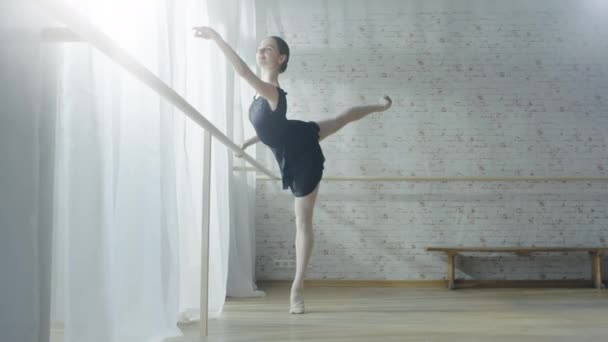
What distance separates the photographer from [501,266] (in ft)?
12.7

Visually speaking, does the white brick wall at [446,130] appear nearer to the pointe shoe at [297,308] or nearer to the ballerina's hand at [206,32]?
the pointe shoe at [297,308]

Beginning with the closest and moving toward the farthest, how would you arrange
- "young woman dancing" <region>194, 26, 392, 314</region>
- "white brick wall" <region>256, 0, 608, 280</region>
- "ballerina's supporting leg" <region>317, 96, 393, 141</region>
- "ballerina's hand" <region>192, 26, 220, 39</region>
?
1. "ballerina's hand" <region>192, 26, 220, 39</region>
2. "young woman dancing" <region>194, 26, 392, 314</region>
3. "ballerina's supporting leg" <region>317, 96, 393, 141</region>
4. "white brick wall" <region>256, 0, 608, 280</region>

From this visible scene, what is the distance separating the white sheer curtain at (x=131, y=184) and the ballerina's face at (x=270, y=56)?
28 cm

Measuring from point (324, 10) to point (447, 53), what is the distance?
103cm

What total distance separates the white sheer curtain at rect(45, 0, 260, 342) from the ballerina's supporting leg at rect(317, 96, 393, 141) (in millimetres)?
542

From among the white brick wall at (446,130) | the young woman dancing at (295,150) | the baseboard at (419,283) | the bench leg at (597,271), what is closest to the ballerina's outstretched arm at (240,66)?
the young woman dancing at (295,150)

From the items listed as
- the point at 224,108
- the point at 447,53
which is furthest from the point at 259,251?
the point at 447,53

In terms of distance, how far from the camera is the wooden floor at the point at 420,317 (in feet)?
6.23

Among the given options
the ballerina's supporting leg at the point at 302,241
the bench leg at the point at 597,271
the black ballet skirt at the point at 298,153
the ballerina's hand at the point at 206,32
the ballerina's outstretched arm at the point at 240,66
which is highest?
the ballerina's hand at the point at 206,32

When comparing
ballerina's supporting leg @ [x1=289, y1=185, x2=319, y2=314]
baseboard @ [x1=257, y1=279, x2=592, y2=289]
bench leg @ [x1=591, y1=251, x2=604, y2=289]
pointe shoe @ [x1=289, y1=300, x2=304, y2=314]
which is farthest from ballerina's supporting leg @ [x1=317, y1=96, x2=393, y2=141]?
bench leg @ [x1=591, y1=251, x2=604, y2=289]

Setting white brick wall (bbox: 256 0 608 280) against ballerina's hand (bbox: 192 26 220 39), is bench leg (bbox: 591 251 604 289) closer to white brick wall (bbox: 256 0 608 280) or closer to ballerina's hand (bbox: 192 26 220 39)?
white brick wall (bbox: 256 0 608 280)

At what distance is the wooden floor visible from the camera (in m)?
1.90

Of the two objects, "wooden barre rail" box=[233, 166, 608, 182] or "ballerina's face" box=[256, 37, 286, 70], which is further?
"wooden barre rail" box=[233, 166, 608, 182]

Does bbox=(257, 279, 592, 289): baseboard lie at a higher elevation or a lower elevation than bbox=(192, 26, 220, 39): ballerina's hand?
lower
